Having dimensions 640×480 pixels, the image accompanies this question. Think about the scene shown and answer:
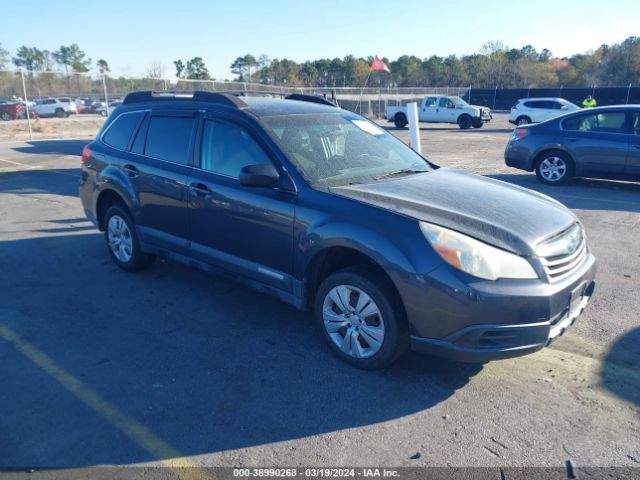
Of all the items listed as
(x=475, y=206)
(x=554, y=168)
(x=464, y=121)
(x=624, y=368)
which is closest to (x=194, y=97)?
(x=475, y=206)

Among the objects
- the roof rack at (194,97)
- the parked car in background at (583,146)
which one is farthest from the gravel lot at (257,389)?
the parked car in background at (583,146)

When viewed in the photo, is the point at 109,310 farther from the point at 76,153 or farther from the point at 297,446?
the point at 76,153

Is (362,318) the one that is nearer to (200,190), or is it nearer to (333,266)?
(333,266)

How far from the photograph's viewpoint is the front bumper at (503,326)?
10.3ft

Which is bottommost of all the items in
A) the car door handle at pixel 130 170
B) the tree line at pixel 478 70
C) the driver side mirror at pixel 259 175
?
the car door handle at pixel 130 170

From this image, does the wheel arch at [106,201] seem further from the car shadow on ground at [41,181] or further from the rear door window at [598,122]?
the rear door window at [598,122]

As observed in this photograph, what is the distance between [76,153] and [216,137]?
1421 cm

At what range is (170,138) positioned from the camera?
5086 mm

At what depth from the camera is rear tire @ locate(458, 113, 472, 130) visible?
29.8 m

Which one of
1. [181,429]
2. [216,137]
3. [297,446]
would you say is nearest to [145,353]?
[181,429]

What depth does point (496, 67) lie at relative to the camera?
87.1 m

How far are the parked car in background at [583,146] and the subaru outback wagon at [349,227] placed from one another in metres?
6.65

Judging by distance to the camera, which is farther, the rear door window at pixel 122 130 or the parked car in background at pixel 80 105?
the parked car in background at pixel 80 105

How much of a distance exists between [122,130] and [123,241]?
120 centimetres
